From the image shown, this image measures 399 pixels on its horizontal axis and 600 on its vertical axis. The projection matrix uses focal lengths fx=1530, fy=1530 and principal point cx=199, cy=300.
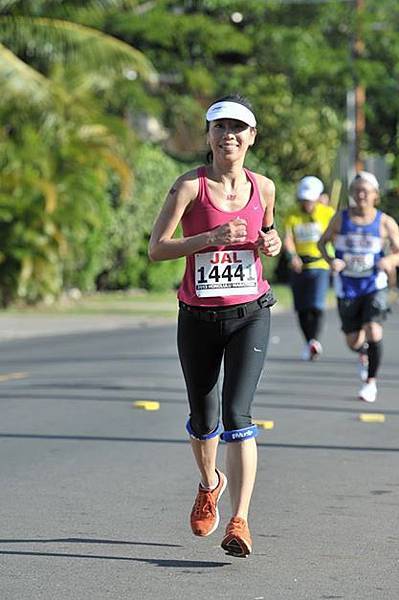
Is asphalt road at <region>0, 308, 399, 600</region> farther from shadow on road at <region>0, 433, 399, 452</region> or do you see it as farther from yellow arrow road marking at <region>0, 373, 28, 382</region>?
yellow arrow road marking at <region>0, 373, 28, 382</region>

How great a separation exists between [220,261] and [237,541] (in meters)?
1.18

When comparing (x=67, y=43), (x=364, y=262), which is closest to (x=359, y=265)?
(x=364, y=262)

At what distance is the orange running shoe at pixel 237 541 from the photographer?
620 cm

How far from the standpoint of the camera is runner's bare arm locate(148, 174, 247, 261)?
20.6 ft

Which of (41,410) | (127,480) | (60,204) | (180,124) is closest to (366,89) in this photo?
(180,124)

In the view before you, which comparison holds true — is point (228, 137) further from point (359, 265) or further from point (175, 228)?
point (359, 265)

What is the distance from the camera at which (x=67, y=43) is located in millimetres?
30766

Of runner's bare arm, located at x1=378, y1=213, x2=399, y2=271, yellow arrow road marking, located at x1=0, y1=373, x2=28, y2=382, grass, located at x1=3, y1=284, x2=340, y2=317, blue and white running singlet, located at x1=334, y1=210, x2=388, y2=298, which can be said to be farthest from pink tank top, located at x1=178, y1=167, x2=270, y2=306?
grass, located at x1=3, y1=284, x2=340, y2=317

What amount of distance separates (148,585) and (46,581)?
0.41 m

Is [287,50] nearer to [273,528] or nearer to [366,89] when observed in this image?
[366,89]

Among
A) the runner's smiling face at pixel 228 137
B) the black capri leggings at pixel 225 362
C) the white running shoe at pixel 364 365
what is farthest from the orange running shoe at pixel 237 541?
the white running shoe at pixel 364 365

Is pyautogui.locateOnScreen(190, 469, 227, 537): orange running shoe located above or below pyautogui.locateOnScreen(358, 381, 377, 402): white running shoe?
above

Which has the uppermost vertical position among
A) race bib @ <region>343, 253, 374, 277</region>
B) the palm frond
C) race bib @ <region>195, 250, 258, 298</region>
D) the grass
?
the palm frond

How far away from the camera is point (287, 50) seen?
45250 mm
